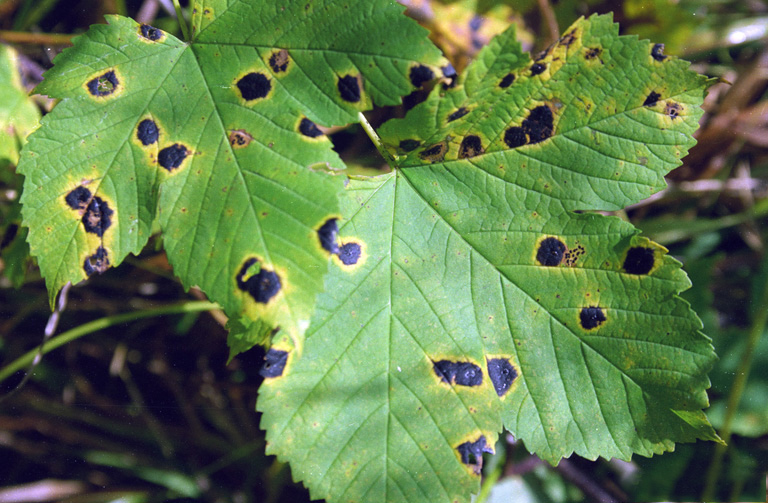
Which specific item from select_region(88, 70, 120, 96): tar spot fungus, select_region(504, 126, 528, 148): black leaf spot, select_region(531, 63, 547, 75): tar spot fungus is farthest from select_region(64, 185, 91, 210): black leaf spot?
select_region(531, 63, 547, 75): tar spot fungus

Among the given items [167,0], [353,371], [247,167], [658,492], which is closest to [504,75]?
[247,167]

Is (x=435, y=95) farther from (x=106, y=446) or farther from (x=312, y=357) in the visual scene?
(x=106, y=446)

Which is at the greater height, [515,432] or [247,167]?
[247,167]

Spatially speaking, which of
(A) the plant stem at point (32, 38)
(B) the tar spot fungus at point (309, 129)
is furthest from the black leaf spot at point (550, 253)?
(A) the plant stem at point (32, 38)

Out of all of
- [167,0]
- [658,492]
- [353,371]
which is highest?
[167,0]

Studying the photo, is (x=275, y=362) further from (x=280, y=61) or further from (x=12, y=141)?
(x=12, y=141)

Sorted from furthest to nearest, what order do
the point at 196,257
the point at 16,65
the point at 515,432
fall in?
the point at 16,65 → the point at 515,432 → the point at 196,257

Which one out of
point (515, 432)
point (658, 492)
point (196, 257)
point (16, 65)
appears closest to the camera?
point (196, 257)

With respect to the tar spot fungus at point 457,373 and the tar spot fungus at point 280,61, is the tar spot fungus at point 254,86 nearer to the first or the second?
the tar spot fungus at point 280,61

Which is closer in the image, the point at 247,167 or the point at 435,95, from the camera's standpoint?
the point at 247,167
